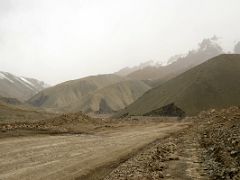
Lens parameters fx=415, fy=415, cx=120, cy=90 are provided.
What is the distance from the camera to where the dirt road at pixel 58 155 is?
20.2m

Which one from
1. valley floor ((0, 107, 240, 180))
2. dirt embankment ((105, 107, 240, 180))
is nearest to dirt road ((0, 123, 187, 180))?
valley floor ((0, 107, 240, 180))

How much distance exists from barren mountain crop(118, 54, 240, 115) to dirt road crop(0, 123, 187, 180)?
6778cm

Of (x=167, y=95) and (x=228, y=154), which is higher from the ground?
(x=167, y=95)

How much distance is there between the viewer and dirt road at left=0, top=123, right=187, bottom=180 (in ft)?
66.1

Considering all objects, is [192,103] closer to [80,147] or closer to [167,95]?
[167,95]

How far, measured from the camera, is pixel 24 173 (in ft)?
65.2

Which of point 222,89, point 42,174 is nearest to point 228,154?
point 42,174

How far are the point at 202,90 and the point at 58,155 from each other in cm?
8984

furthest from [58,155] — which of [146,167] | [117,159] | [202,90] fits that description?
[202,90]

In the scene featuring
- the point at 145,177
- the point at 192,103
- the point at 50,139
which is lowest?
the point at 145,177

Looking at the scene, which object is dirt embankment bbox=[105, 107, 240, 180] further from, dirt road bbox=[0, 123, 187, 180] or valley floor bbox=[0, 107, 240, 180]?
dirt road bbox=[0, 123, 187, 180]

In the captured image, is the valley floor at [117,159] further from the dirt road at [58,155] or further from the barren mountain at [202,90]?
the barren mountain at [202,90]

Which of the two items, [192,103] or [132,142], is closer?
[132,142]

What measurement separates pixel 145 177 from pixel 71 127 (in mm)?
27284
